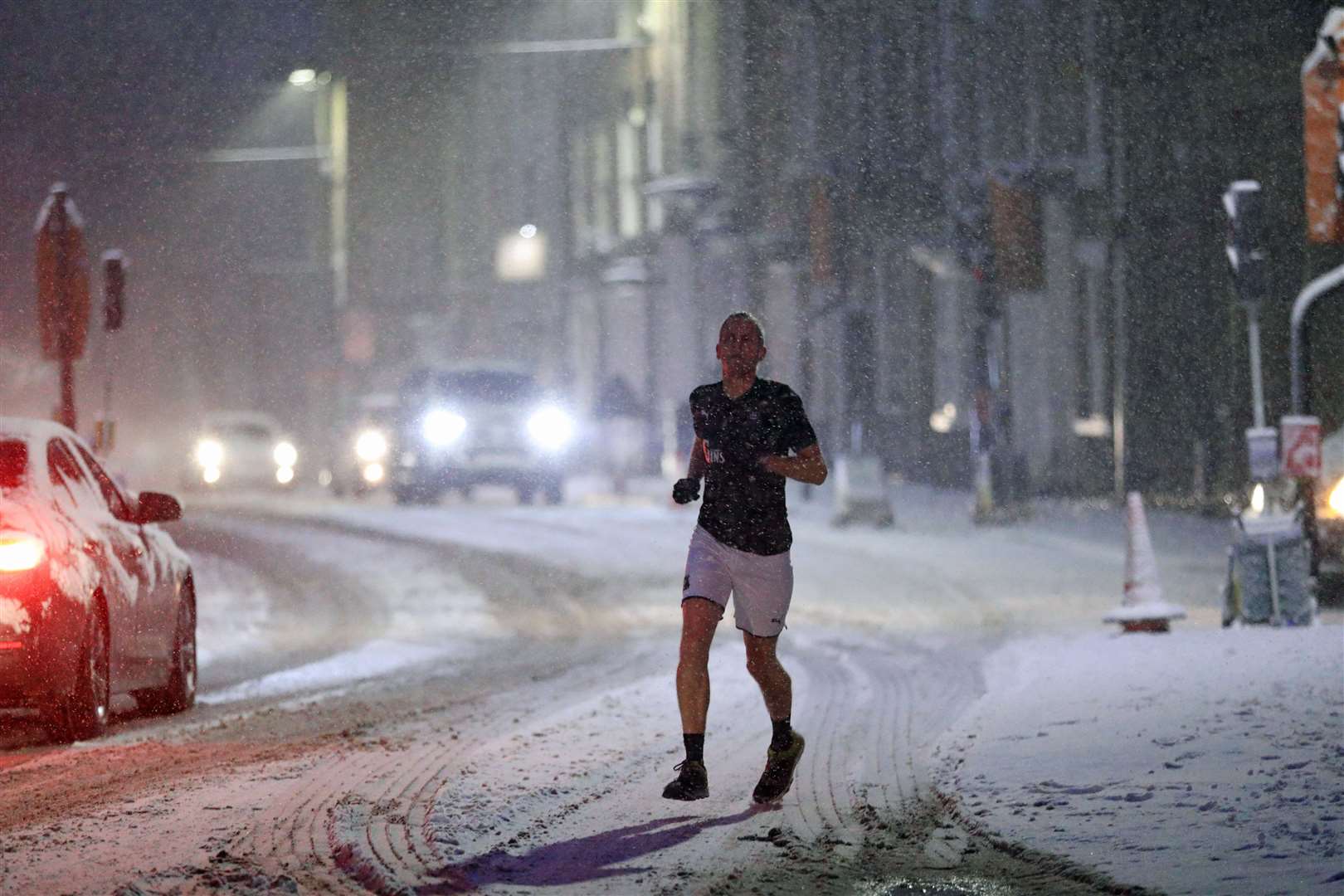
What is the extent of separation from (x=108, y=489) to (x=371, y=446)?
981 inches

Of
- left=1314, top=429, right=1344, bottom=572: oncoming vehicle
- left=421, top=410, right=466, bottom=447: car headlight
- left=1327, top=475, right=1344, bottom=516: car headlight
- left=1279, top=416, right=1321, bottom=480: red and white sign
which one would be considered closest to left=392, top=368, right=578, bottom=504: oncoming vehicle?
left=421, top=410, right=466, bottom=447: car headlight

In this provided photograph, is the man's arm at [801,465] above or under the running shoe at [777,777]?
above

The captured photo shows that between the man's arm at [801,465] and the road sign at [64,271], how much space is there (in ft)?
44.0

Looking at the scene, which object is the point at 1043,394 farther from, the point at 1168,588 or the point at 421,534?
the point at 1168,588

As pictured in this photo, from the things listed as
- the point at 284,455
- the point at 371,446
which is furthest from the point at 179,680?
the point at 284,455

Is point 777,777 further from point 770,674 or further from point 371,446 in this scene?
point 371,446

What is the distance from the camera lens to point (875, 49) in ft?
128

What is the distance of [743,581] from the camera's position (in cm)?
736

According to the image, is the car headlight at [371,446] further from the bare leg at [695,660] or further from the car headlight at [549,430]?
the bare leg at [695,660]

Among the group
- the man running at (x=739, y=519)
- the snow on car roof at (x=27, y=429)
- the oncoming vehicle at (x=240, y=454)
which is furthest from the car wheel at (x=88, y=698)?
the oncoming vehicle at (x=240, y=454)

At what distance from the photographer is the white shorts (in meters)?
7.34

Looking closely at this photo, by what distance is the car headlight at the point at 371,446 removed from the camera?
35.2 m

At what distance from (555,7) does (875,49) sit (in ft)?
71.2

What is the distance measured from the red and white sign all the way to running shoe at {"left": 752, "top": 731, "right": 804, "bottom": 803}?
7.77 meters
